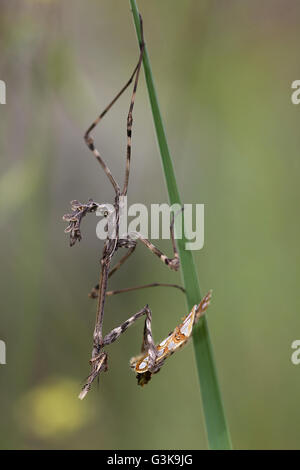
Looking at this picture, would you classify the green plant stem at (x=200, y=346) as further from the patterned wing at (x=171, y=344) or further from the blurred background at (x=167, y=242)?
the blurred background at (x=167, y=242)

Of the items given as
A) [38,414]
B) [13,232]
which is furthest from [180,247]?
[13,232]

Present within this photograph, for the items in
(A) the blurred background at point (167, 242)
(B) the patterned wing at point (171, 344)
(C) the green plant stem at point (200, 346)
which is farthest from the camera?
(A) the blurred background at point (167, 242)

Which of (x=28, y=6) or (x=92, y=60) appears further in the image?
(x=92, y=60)

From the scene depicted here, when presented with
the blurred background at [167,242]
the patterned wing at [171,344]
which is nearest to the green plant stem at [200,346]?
the patterned wing at [171,344]

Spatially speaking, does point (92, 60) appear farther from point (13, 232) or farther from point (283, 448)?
point (283, 448)

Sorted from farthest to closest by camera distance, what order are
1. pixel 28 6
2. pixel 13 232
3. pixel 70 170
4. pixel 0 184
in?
1. pixel 70 170
2. pixel 13 232
3. pixel 0 184
4. pixel 28 6

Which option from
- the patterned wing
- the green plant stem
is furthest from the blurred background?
the green plant stem

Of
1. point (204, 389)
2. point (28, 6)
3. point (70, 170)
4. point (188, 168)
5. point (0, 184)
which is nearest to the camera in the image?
point (204, 389)
